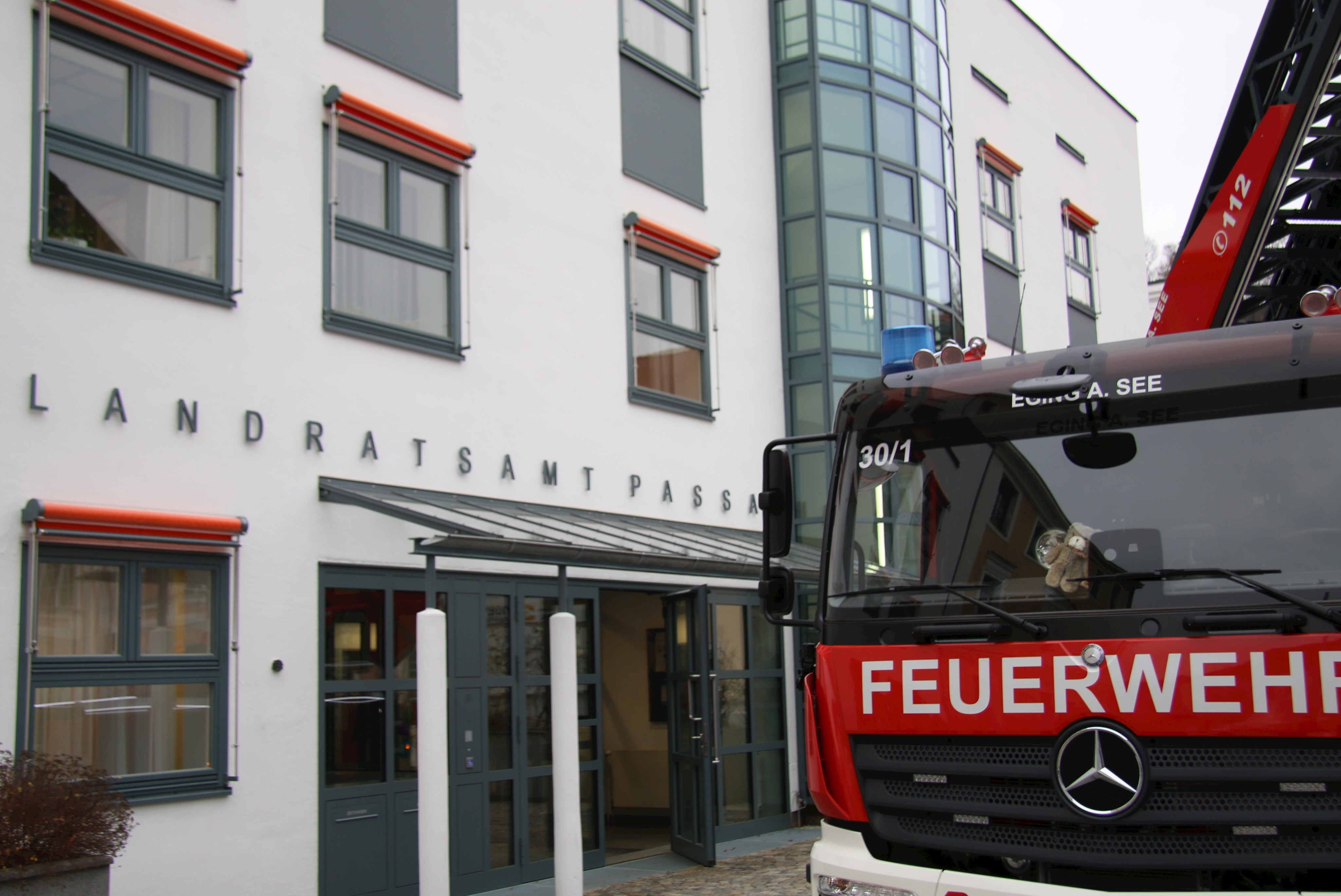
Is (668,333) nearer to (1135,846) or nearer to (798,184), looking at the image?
(798,184)

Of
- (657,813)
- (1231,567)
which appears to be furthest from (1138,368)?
(657,813)

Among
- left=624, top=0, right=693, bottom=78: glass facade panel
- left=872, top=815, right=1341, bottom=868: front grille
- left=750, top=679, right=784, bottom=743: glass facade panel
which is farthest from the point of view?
left=750, top=679, right=784, bottom=743: glass facade panel

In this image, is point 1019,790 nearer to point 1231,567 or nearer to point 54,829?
point 1231,567

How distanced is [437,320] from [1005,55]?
14142 mm

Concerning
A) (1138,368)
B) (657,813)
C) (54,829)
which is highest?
(1138,368)

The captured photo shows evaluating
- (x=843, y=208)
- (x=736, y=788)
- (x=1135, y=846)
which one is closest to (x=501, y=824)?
(x=736, y=788)

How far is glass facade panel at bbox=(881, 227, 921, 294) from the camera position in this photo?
51.3 feet

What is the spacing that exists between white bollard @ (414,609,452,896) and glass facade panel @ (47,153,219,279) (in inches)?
118

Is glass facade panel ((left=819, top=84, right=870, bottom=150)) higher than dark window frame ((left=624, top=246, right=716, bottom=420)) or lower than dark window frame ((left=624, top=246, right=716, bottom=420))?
higher

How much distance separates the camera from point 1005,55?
2148cm

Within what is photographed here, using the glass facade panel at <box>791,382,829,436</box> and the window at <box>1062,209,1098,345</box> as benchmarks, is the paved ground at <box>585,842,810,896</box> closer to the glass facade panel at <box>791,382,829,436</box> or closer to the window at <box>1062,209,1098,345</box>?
the glass facade panel at <box>791,382,829,436</box>

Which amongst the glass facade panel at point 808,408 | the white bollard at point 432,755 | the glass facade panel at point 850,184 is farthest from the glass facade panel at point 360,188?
the glass facade panel at point 850,184

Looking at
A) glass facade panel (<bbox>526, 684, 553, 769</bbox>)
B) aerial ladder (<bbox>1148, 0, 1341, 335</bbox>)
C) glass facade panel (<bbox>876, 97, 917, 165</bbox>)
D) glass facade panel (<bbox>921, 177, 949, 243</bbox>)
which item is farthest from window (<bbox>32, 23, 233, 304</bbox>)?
Result: glass facade panel (<bbox>921, 177, 949, 243</bbox>)

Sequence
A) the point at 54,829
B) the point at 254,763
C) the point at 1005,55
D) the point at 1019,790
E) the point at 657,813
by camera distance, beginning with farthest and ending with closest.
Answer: the point at 1005,55 < the point at 657,813 < the point at 254,763 < the point at 54,829 < the point at 1019,790
